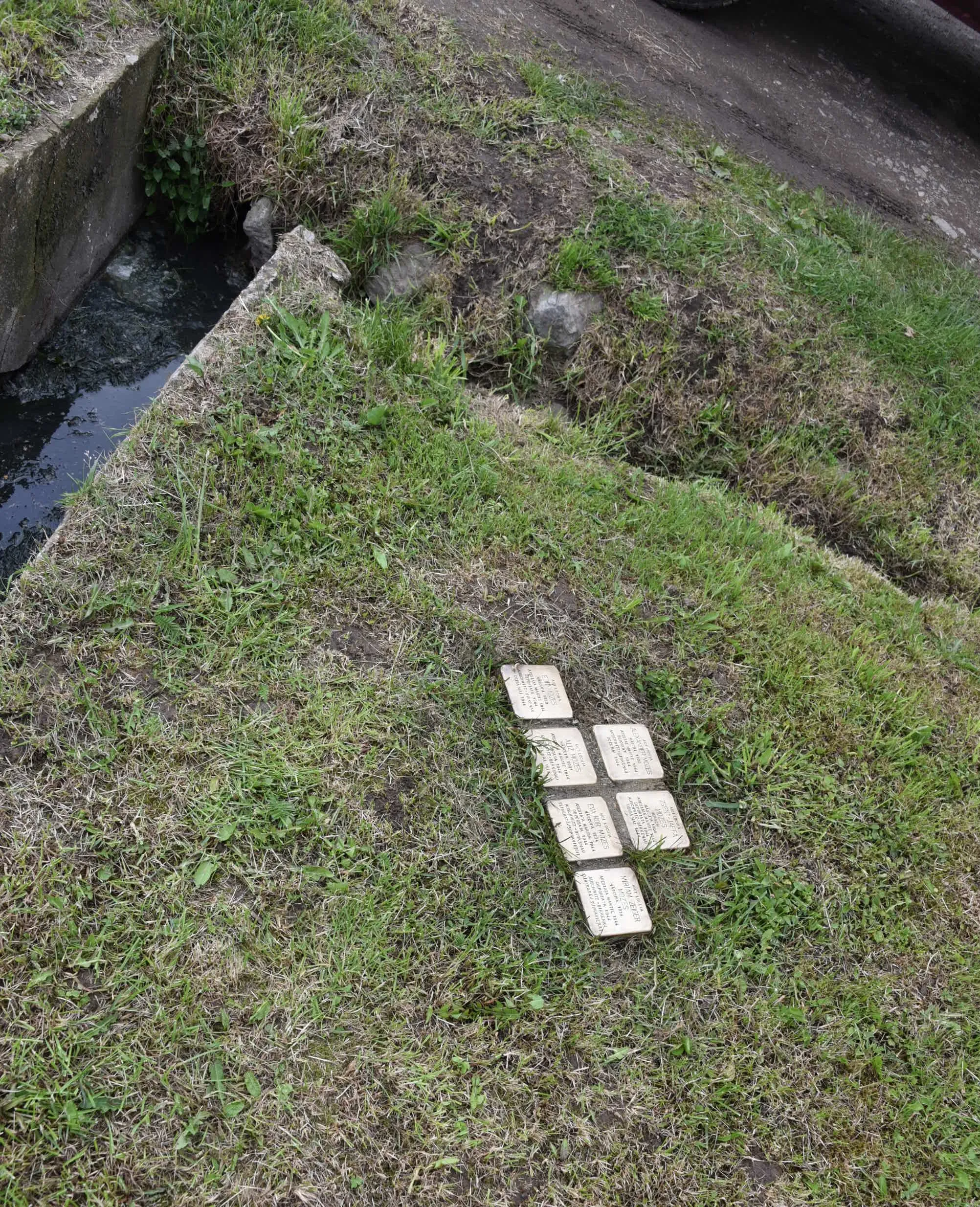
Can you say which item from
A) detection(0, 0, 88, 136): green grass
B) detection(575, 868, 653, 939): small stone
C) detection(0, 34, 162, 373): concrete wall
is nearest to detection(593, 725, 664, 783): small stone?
detection(575, 868, 653, 939): small stone

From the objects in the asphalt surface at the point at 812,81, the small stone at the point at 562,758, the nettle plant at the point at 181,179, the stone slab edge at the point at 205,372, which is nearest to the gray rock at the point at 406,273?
the stone slab edge at the point at 205,372

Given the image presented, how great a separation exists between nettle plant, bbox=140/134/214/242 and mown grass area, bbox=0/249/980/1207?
4.06ft

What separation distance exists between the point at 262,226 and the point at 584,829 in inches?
119

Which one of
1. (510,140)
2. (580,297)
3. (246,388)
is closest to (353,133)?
(510,140)

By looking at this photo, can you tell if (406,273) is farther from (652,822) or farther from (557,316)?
(652,822)

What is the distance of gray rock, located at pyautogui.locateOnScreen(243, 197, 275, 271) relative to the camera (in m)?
4.25

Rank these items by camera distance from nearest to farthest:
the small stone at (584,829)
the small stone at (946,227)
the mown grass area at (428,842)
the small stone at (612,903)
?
the mown grass area at (428,842) < the small stone at (612,903) < the small stone at (584,829) < the small stone at (946,227)

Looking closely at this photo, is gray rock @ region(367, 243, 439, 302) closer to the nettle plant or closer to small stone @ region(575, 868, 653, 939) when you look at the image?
the nettle plant

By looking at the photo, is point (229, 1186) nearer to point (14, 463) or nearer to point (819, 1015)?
point (819, 1015)

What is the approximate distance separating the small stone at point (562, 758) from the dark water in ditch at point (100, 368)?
5.75ft

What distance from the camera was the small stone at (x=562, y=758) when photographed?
2.88 metres

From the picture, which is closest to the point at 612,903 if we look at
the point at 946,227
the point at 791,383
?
the point at 791,383

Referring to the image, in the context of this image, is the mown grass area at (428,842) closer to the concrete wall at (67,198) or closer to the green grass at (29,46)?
the concrete wall at (67,198)

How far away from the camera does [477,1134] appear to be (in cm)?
225
